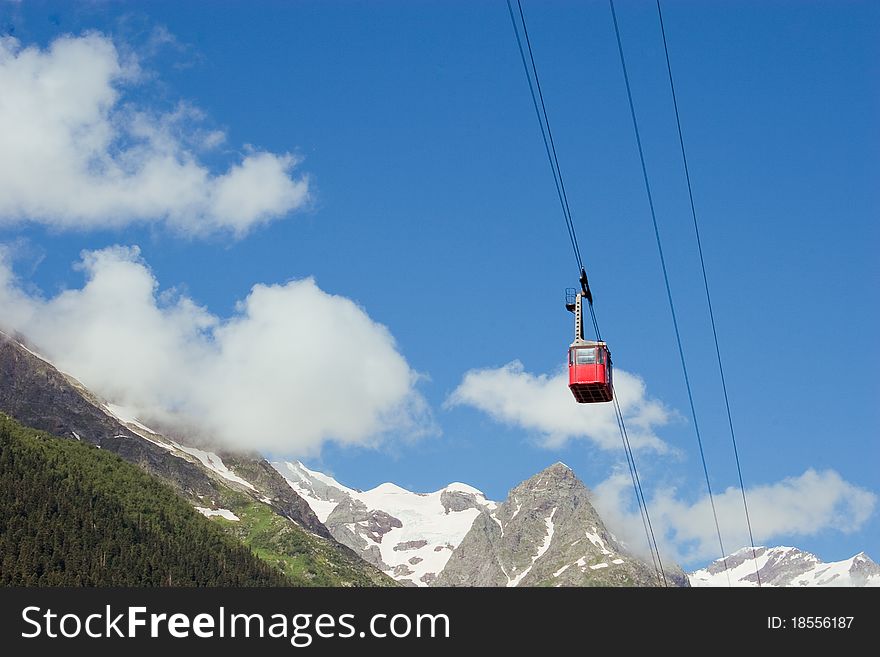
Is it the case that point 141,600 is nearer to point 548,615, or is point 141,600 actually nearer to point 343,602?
point 343,602

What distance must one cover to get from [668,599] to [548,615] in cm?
661

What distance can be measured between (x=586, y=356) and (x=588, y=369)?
981 millimetres

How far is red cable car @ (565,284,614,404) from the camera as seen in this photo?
71.6 meters

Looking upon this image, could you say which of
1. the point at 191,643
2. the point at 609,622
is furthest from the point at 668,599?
the point at 191,643

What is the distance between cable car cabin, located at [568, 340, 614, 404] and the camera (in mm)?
71625

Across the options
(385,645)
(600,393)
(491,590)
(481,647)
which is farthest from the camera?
(600,393)

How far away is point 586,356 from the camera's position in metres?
72.2

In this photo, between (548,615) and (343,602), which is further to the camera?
(548,615)

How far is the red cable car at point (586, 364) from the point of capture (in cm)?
7156

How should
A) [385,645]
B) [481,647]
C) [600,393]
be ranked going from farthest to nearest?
[600,393] < [481,647] < [385,645]

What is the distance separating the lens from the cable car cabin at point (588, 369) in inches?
2820

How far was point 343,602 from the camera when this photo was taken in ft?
181

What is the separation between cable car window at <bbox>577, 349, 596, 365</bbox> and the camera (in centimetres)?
7181

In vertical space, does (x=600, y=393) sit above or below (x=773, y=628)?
above
